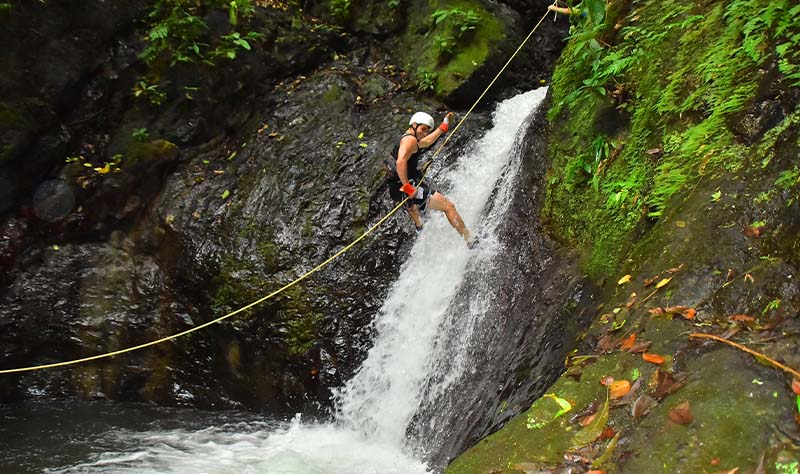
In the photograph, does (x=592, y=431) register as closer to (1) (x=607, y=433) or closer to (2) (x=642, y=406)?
(1) (x=607, y=433)

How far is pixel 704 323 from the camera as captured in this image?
2961 millimetres

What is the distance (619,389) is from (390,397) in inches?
154

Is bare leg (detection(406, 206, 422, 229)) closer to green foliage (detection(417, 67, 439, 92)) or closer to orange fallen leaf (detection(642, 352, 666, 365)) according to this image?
green foliage (detection(417, 67, 439, 92))

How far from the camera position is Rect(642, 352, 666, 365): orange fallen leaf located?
2.91 meters

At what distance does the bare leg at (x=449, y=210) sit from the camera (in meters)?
6.53

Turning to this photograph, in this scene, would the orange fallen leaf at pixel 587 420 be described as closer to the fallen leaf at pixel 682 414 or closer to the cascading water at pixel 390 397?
the fallen leaf at pixel 682 414

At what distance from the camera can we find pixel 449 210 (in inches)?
259

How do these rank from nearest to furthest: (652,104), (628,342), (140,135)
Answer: (628,342)
(652,104)
(140,135)

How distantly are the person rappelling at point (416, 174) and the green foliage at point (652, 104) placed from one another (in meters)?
1.28

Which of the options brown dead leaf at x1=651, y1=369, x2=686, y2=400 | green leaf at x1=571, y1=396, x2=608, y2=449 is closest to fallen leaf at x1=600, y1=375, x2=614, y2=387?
green leaf at x1=571, y1=396, x2=608, y2=449

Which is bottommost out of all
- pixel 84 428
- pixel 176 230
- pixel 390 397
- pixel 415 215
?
pixel 390 397

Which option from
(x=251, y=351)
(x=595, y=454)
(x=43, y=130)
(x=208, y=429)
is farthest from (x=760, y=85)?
(x=43, y=130)

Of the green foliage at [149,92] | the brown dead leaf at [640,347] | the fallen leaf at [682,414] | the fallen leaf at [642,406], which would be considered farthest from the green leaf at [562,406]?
the green foliage at [149,92]

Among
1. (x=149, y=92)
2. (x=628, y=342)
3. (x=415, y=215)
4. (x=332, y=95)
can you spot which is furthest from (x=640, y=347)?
(x=149, y=92)
